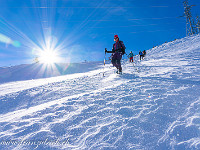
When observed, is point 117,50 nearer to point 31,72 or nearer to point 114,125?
point 114,125

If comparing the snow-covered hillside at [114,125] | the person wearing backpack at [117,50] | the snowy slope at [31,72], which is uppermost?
the person wearing backpack at [117,50]

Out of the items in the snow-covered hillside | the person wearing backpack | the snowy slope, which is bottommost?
the snow-covered hillside

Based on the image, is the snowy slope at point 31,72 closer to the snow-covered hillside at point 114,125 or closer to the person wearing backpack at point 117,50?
the person wearing backpack at point 117,50

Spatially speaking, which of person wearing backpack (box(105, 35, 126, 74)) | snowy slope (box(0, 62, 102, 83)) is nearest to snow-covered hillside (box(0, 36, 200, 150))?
person wearing backpack (box(105, 35, 126, 74))

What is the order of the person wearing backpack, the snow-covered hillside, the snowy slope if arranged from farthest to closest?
the snowy slope < the person wearing backpack < the snow-covered hillside

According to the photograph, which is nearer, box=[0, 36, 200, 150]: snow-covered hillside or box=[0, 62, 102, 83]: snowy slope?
box=[0, 36, 200, 150]: snow-covered hillside

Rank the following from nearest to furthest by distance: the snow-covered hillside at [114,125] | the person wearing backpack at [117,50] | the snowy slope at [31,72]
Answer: the snow-covered hillside at [114,125], the person wearing backpack at [117,50], the snowy slope at [31,72]

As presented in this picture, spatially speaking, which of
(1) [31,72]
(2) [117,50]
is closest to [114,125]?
(2) [117,50]

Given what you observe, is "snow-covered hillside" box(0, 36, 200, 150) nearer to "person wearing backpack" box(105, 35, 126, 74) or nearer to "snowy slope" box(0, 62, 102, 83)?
"person wearing backpack" box(105, 35, 126, 74)

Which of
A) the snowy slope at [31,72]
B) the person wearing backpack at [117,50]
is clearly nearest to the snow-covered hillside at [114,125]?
the person wearing backpack at [117,50]

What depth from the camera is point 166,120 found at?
2.07 metres

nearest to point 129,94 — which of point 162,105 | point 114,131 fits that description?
point 162,105

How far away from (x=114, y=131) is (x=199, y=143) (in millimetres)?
1153

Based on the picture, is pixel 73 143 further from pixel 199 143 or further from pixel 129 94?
pixel 129 94
